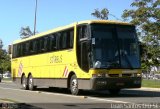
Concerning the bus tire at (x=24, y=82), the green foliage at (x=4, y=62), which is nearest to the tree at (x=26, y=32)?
the green foliage at (x=4, y=62)

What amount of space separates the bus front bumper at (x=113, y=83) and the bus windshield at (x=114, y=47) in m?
0.60

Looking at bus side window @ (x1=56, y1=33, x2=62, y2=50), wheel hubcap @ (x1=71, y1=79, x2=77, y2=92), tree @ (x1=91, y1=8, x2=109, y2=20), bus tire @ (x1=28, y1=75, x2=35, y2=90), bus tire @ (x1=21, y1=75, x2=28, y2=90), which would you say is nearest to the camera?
wheel hubcap @ (x1=71, y1=79, x2=77, y2=92)

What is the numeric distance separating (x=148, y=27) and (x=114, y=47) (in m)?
19.0

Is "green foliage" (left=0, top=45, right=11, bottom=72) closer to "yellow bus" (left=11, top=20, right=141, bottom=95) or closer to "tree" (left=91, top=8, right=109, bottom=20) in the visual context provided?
"tree" (left=91, top=8, right=109, bottom=20)

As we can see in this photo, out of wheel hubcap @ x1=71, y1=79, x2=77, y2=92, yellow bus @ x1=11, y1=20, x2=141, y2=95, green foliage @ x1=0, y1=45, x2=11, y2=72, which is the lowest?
wheel hubcap @ x1=71, y1=79, x2=77, y2=92

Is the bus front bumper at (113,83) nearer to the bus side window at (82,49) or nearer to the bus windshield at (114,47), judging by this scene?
the bus windshield at (114,47)

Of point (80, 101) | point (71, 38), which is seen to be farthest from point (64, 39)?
point (80, 101)

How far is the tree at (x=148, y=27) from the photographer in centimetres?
3970

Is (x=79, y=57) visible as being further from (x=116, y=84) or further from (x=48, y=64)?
(x=48, y=64)

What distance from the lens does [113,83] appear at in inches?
859

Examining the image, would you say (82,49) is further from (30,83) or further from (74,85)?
(30,83)

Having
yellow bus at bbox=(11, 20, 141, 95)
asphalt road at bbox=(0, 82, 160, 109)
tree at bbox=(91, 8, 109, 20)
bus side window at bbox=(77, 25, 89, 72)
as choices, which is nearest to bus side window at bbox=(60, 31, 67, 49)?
yellow bus at bbox=(11, 20, 141, 95)

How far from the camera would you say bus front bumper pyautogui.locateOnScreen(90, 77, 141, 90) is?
2153cm

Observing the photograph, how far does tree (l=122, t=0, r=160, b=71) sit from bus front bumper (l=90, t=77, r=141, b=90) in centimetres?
1690
